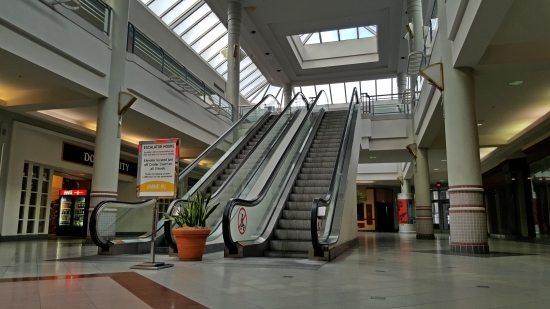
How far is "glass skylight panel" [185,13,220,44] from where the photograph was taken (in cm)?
2231

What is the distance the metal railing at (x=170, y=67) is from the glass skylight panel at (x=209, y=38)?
289 inches

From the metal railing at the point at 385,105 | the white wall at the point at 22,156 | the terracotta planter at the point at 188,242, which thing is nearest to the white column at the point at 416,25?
the metal railing at the point at 385,105

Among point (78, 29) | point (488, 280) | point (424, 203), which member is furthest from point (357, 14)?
point (488, 280)

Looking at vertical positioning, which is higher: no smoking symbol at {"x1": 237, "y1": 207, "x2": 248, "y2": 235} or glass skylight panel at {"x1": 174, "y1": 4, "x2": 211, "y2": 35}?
glass skylight panel at {"x1": 174, "y1": 4, "x2": 211, "y2": 35}

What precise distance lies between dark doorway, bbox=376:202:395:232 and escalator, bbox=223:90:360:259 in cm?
2255

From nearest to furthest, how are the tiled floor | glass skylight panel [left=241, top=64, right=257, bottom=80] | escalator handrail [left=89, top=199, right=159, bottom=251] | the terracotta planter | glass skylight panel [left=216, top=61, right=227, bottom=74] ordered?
the tiled floor → the terracotta planter → escalator handrail [left=89, top=199, right=159, bottom=251] → glass skylight panel [left=216, top=61, right=227, bottom=74] → glass skylight panel [left=241, top=64, right=257, bottom=80]

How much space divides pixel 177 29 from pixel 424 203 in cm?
1457

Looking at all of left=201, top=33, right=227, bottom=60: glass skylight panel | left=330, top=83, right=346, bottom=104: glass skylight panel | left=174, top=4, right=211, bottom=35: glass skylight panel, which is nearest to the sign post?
left=174, top=4, right=211, bottom=35: glass skylight panel

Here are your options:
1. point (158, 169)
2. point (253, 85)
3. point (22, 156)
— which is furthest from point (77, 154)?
point (253, 85)

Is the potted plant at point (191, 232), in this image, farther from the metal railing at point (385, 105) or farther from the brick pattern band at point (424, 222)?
the metal railing at point (385, 105)

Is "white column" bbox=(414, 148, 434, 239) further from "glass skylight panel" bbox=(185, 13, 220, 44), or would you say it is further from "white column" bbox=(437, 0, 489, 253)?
"glass skylight panel" bbox=(185, 13, 220, 44)

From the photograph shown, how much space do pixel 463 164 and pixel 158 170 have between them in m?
5.95

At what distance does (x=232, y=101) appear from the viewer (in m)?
18.9

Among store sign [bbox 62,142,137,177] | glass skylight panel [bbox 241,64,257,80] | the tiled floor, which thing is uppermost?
glass skylight panel [bbox 241,64,257,80]
